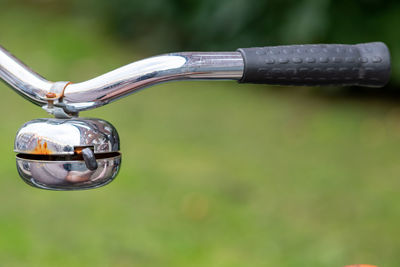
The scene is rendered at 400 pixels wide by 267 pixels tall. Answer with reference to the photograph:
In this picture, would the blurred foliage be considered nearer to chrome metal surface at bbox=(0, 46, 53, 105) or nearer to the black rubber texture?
the black rubber texture

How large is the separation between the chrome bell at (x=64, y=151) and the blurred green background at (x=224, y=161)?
1.90 metres

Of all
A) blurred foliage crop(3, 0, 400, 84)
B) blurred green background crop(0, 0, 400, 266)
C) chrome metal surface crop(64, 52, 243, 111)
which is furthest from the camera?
blurred foliage crop(3, 0, 400, 84)

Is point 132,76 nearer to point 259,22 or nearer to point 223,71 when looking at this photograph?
point 223,71

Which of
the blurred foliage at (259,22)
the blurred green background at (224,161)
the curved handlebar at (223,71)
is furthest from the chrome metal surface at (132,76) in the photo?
the blurred foliage at (259,22)

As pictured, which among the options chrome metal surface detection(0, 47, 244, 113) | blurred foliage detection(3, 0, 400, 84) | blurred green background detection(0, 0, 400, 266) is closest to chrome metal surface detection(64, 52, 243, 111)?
chrome metal surface detection(0, 47, 244, 113)

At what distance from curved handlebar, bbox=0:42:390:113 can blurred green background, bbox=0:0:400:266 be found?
1948 mm

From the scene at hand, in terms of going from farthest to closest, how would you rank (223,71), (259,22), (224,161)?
(259,22)
(224,161)
(223,71)

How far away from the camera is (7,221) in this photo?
3.05m

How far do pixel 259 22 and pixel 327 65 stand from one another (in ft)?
A: 14.6

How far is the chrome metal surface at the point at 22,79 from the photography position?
919 millimetres

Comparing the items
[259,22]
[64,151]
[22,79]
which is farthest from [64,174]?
[259,22]

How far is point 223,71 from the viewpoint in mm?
889

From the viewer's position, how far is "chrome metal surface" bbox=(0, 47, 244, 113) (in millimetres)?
881

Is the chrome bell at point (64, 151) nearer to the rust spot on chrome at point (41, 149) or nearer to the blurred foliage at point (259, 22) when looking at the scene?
the rust spot on chrome at point (41, 149)
